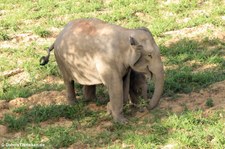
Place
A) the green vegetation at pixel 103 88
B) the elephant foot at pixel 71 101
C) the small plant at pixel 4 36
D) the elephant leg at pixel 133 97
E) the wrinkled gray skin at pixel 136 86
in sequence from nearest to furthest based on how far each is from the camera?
the green vegetation at pixel 103 88 → the wrinkled gray skin at pixel 136 86 → the elephant leg at pixel 133 97 → the elephant foot at pixel 71 101 → the small plant at pixel 4 36

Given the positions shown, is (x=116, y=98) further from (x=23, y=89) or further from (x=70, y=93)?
(x=23, y=89)

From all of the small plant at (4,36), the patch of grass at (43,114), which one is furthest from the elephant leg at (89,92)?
the small plant at (4,36)

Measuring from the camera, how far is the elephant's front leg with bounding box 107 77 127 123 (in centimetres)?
605

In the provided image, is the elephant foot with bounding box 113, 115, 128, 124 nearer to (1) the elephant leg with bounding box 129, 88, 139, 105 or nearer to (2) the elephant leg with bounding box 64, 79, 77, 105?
(1) the elephant leg with bounding box 129, 88, 139, 105

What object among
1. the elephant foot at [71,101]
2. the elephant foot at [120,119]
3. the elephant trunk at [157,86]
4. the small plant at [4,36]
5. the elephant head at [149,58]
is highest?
the elephant head at [149,58]

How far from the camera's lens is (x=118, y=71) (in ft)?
19.9

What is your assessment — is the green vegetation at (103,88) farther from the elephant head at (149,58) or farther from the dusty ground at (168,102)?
the elephant head at (149,58)

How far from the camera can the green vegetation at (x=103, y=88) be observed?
548 cm

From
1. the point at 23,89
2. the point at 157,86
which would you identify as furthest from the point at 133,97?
the point at 23,89

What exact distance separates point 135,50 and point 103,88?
6.15 feet

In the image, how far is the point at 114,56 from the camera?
19.6 feet

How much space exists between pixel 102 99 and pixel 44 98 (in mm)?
937

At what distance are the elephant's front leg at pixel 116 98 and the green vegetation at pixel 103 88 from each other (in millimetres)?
168

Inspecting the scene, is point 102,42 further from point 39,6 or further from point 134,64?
point 39,6
